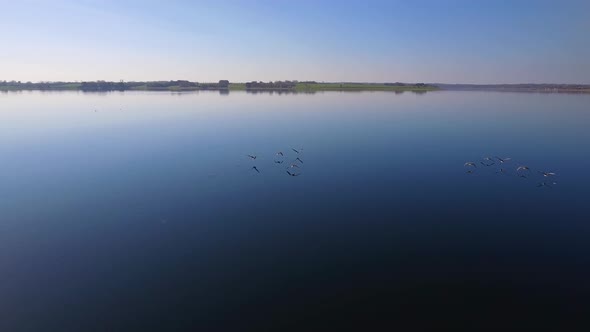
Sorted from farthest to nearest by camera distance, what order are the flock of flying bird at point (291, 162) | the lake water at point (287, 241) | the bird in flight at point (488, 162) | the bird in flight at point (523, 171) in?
the bird in flight at point (488, 162)
the flock of flying bird at point (291, 162)
the bird in flight at point (523, 171)
the lake water at point (287, 241)

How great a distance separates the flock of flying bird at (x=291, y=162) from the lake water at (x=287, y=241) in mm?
392

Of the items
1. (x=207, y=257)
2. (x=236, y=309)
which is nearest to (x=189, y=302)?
(x=236, y=309)

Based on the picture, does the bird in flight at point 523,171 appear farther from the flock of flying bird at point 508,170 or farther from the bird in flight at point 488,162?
the bird in flight at point 488,162

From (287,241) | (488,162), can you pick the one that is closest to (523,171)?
(488,162)

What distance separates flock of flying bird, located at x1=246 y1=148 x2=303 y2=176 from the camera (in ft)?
92.1

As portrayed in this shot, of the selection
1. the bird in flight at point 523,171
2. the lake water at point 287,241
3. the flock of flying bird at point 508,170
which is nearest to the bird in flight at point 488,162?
the flock of flying bird at point 508,170

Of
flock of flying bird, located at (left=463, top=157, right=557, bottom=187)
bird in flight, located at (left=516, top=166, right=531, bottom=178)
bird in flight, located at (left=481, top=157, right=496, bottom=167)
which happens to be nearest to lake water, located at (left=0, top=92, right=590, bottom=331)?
flock of flying bird, located at (left=463, top=157, right=557, bottom=187)

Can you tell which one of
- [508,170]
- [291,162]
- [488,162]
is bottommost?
[508,170]

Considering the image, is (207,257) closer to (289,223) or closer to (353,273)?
(289,223)

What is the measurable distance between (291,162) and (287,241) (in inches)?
627

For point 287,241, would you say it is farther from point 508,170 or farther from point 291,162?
point 508,170

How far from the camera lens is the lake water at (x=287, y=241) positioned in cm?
1107

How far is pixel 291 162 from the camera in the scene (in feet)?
102

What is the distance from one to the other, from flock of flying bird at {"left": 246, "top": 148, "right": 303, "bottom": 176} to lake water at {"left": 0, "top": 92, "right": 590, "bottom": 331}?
39cm
